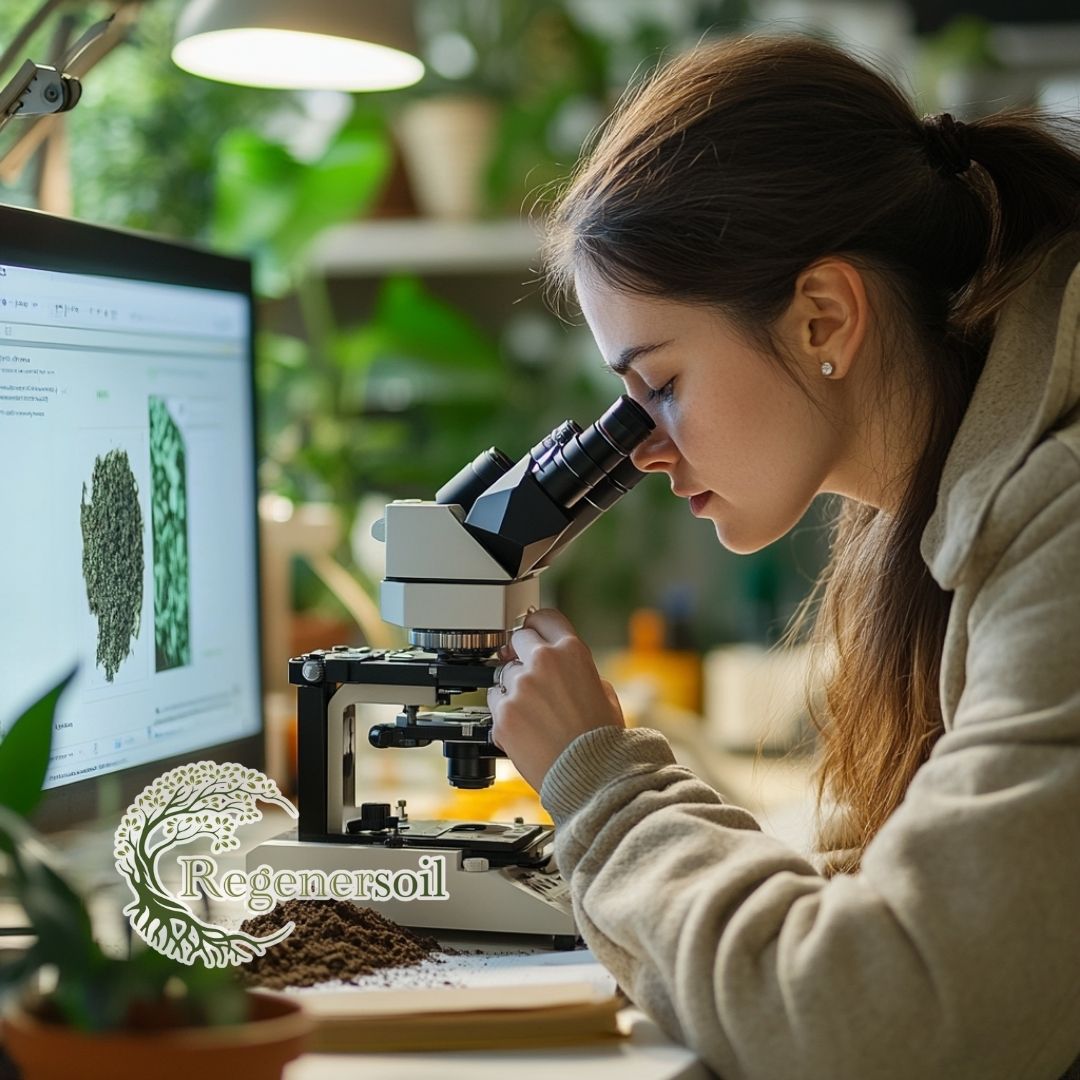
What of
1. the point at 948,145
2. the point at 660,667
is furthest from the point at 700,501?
the point at 660,667

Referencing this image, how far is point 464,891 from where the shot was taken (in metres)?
1.04

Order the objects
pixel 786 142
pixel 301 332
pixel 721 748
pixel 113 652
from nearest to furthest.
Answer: pixel 786 142 → pixel 113 652 → pixel 721 748 → pixel 301 332

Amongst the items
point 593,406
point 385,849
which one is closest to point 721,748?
point 593,406

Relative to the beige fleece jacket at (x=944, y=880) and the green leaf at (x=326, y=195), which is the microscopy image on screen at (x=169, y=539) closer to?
the beige fleece jacket at (x=944, y=880)

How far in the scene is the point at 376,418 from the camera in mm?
2576

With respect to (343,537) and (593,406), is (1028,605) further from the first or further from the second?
(593,406)

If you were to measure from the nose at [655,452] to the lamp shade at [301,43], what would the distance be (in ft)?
2.12

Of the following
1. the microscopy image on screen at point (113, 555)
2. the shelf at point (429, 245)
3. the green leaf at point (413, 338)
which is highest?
the shelf at point (429, 245)

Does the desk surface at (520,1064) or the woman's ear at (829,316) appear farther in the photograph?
the woman's ear at (829,316)

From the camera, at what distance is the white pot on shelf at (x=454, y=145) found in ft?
7.89

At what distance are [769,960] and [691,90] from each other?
62 cm

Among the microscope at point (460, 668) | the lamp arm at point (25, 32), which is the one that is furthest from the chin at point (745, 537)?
the lamp arm at point (25, 32)

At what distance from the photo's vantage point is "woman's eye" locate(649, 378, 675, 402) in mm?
1079

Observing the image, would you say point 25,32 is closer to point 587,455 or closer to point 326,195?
point 587,455
